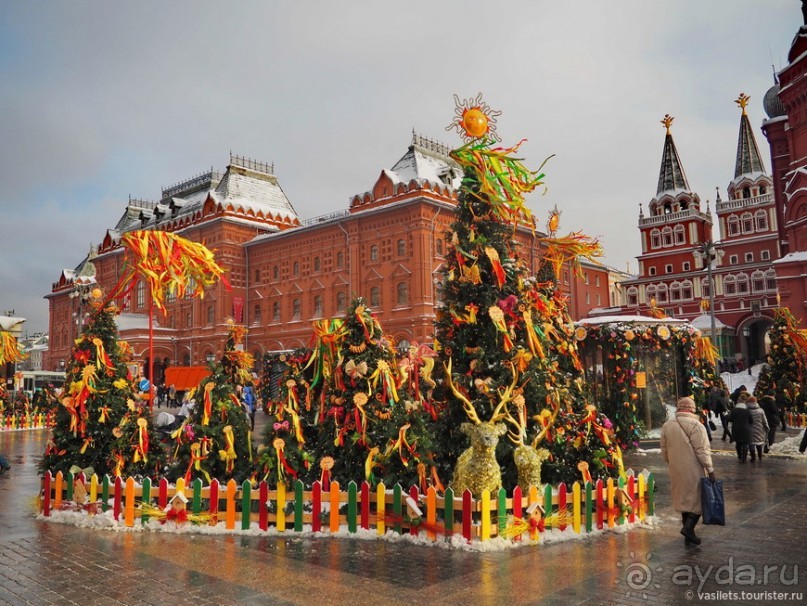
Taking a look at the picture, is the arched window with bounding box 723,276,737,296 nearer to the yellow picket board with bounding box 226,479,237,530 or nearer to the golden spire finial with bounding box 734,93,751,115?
the golden spire finial with bounding box 734,93,751,115

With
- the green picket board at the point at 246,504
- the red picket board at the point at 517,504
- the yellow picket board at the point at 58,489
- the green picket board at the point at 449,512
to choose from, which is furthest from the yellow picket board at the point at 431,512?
the yellow picket board at the point at 58,489

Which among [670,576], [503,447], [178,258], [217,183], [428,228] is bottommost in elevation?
[670,576]

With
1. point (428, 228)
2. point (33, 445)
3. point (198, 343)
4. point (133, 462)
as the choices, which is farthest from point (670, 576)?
point (198, 343)

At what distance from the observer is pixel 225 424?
8.54 m

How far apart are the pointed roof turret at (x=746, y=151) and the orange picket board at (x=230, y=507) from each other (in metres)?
56.2

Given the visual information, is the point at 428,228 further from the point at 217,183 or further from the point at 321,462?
the point at 321,462

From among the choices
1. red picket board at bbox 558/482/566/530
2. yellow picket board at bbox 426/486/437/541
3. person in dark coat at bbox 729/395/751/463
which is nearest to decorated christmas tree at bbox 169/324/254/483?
yellow picket board at bbox 426/486/437/541

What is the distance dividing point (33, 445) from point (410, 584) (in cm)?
1632

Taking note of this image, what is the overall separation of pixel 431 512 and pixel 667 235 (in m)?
53.7

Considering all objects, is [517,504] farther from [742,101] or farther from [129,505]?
[742,101]

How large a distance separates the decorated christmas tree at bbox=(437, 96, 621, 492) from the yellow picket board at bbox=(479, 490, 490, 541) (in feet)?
2.95

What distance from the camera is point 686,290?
52781mm

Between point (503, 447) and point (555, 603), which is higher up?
point (503, 447)

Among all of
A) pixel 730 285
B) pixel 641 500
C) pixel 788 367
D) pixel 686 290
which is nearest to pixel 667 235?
pixel 686 290
